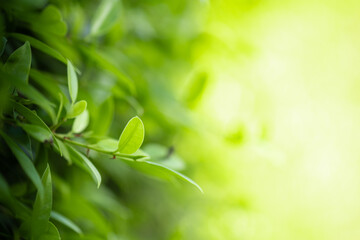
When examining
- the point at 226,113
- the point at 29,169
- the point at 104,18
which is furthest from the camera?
the point at 226,113

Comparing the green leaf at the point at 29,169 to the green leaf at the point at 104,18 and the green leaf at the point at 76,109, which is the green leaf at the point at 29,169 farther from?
the green leaf at the point at 104,18

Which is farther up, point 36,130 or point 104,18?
point 104,18

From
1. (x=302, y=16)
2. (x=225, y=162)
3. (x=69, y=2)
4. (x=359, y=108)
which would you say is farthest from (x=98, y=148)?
(x=359, y=108)

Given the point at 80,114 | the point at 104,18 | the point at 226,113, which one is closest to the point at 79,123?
the point at 80,114

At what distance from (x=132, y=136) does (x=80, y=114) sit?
5 centimetres

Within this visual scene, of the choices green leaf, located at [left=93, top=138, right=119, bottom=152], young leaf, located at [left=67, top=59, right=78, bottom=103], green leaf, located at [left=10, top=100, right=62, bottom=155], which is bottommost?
green leaf, located at [left=10, top=100, right=62, bottom=155]

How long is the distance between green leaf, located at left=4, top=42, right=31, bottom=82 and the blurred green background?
0.13 metres

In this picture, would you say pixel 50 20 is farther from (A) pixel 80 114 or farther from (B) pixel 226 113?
(B) pixel 226 113

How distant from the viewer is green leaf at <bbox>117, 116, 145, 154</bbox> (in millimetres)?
276

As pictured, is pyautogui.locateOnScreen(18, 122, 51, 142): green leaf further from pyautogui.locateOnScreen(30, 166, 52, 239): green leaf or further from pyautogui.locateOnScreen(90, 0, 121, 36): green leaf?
pyautogui.locateOnScreen(90, 0, 121, 36): green leaf

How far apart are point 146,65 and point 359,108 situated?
79 centimetres

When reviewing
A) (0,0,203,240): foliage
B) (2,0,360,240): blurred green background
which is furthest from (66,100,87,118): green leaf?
(2,0,360,240): blurred green background

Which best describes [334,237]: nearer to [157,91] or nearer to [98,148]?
[157,91]

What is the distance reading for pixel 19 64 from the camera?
260 millimetres
